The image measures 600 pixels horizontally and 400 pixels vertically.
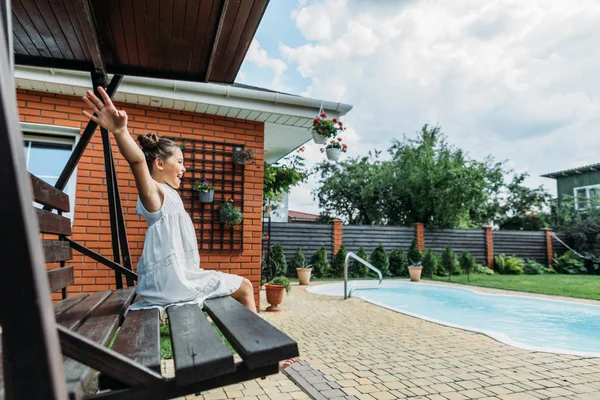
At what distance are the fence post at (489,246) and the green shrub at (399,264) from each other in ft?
14.3

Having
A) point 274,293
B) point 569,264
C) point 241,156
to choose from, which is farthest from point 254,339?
point 569,264

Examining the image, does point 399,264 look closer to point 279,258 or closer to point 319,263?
point 319,263

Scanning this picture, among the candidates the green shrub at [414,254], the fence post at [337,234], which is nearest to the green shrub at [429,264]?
the green shrub at [414,254]

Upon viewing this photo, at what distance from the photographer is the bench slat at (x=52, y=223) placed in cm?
183

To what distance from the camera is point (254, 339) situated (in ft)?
3.63

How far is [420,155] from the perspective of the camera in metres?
19.5

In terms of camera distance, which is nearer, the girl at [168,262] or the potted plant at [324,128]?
the girl at [168,262]

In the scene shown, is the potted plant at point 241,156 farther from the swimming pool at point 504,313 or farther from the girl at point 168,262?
the swimming pool at point 504,313

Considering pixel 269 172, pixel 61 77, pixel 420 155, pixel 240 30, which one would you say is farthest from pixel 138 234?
pixel 420 155

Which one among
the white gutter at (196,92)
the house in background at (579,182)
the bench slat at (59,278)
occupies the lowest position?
the bench slat at (59,278)

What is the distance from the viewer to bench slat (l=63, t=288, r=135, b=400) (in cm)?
84

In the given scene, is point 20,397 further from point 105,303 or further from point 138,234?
point 138,234

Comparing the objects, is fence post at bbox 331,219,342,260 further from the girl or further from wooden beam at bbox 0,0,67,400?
wooden beam at bbox 0,0,67,400

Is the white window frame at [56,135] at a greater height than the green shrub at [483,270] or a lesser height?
greater
